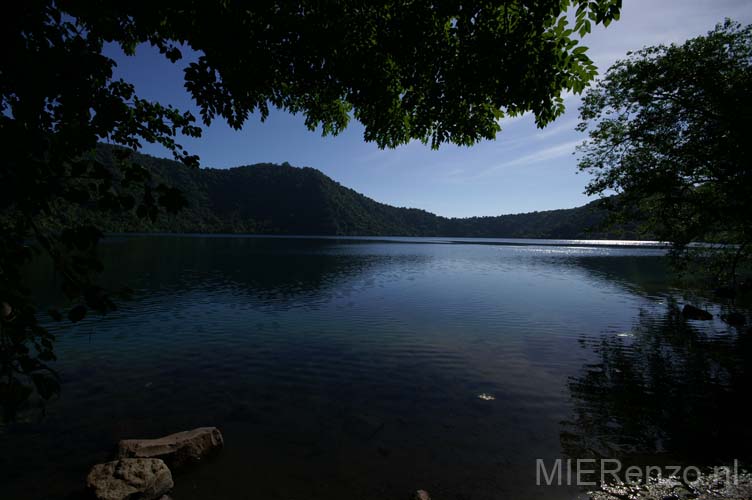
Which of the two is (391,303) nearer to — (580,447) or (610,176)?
(610,176)

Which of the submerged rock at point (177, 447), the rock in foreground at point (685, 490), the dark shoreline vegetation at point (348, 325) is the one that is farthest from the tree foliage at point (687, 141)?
the submerged rock at point (177, 447)

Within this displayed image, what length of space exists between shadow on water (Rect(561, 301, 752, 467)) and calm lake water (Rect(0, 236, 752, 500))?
0.27 feet

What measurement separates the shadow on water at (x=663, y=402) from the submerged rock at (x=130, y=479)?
11.7 meters

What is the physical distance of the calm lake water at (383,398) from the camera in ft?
32.5

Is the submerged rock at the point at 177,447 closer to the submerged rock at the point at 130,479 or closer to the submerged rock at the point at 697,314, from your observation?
the submerged rock at the point at 130,479

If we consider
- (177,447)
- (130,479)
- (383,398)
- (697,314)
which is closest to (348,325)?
(383,398)

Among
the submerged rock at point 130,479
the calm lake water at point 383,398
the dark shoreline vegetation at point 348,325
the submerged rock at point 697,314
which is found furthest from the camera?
the submerged rock at point 697,314

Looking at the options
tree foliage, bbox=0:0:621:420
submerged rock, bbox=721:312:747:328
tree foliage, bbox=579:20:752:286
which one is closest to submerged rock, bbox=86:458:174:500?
tree foliage, bbox=0:0:621:420

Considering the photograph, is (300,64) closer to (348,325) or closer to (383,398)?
(383,398)

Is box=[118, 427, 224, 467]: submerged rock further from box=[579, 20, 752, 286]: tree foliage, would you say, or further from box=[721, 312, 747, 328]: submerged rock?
box=[721, 312, 747, 328]: submerged rock

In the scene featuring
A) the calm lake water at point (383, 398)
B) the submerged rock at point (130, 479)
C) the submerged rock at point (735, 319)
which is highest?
the submerged rock at point (130, 479)

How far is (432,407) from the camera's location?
13.8m

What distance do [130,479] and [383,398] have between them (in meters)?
8.73

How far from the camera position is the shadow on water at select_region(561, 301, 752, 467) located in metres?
11.1
